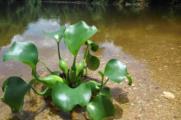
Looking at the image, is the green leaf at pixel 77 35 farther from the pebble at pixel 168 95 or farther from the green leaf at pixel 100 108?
the pebble at pixel 168 95

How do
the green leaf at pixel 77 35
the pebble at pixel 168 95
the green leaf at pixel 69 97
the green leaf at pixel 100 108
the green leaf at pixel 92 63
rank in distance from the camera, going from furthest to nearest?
1. the green leaf at pixel 92 63
2. the pebble at pixel 168 95
3. the green leaf at pixel 77 35
4. the green leaf at pixel 100 108
5. the green leaf at pixel 69 97

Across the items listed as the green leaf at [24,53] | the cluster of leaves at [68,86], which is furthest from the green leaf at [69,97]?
the green leaf at [24,53]

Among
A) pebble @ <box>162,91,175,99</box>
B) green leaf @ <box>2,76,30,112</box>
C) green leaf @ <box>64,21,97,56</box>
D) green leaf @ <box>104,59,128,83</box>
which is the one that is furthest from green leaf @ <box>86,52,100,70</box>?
green leaf @ <box>2,76,30,112</box>

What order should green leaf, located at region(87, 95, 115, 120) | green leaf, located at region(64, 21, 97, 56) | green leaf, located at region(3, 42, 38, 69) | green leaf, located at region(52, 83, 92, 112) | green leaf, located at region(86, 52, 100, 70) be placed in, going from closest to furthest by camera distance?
green leaf, located at region(52, 83, 92, 112)
green leaf, located at region(87, 95, 115, 120)
green leaf, located at region(3, 42, 38, 69)
green leaf, located at region(64, 21, 97, 56)
green leaf, located at region(86, 52, 100, 70)

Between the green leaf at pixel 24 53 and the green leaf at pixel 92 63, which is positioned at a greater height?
the green leaf at pixel 24 53

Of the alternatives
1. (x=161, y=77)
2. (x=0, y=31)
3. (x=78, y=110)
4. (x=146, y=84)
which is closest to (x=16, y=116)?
(x=78, y=110)

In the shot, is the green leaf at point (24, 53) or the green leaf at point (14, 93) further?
the green leaf at point (24, 53)

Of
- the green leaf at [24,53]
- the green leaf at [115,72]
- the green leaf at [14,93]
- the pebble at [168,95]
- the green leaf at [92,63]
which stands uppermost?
the green leaf at [24,53]

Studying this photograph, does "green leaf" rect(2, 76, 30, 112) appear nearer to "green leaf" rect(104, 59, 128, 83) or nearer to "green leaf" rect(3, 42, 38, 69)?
"green leaf" rect(3, 42, 38, 69)
